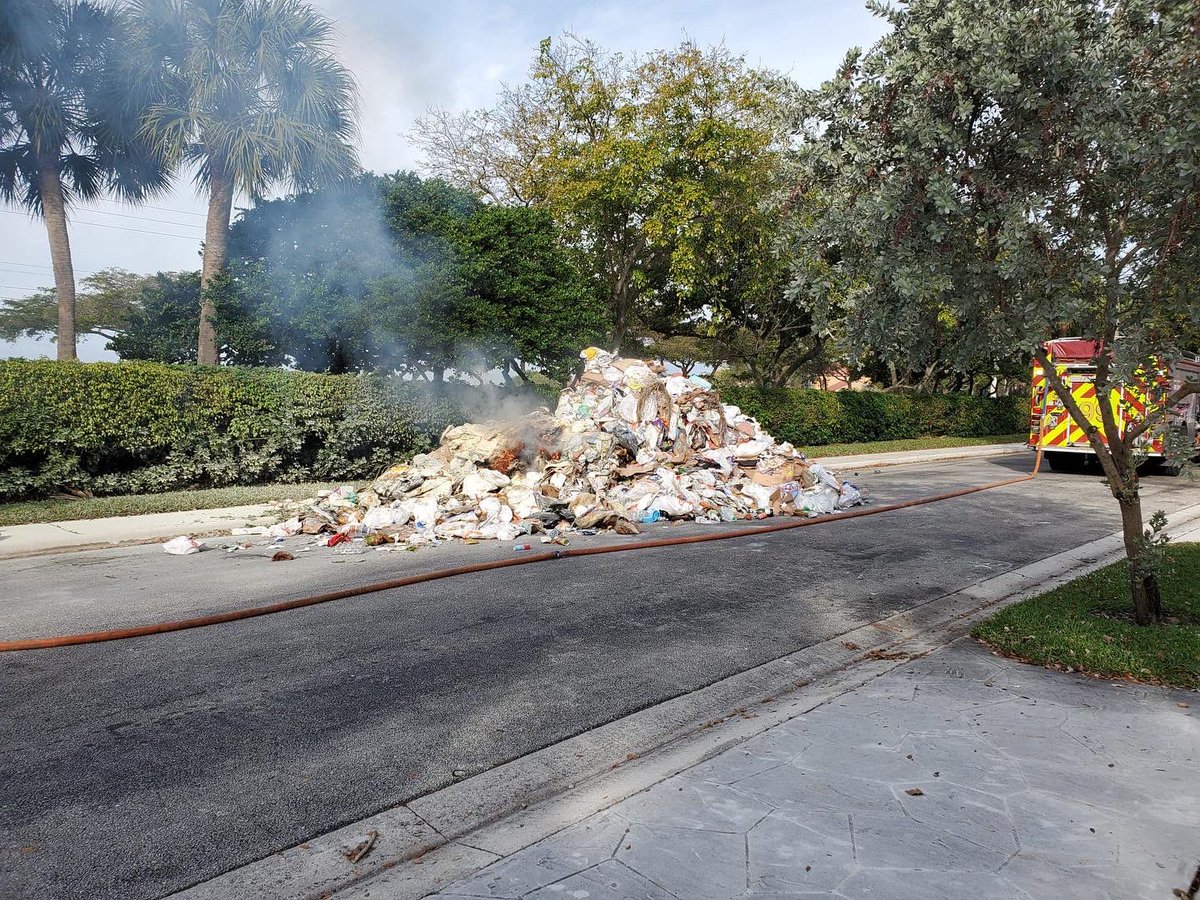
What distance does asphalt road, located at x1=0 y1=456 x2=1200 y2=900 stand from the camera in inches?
116

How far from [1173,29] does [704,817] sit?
186 inches

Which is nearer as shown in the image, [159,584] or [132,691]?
[132,691]

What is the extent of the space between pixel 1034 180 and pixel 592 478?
6.74 metres

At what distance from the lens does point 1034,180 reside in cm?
493

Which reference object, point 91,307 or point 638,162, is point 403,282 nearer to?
point 638,162

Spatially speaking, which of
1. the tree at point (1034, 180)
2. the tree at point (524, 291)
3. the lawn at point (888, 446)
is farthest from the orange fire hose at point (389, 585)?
the lawn at point (888, 446)

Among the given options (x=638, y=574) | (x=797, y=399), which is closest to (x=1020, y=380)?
(x=797, y=399)

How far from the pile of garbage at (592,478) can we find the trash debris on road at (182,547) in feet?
3.32

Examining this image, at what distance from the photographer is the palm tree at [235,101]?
15977mm

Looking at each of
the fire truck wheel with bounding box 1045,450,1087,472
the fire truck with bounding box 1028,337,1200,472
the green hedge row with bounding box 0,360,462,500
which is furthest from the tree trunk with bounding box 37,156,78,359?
the fire truck wheel with bounding box 1045,450,1087,472

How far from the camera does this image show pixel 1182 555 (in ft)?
24.5

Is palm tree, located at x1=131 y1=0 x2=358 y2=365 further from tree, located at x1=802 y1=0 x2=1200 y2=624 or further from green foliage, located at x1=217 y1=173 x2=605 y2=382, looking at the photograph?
tree, located at x1=802 y1=0 x2=1200 y2=624

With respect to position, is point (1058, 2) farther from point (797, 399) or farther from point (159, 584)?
point (797, 399)

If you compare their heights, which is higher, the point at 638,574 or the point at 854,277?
the point at 854,277
